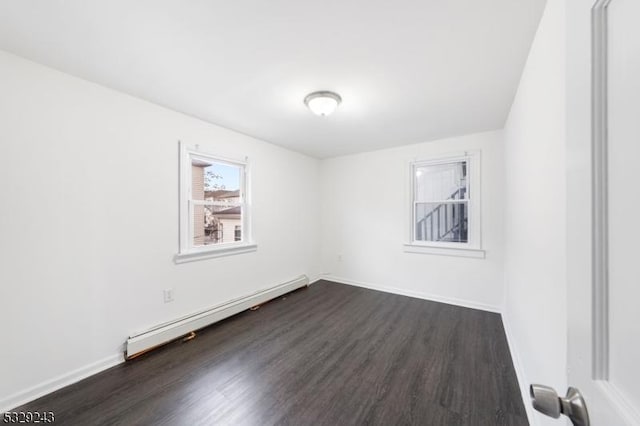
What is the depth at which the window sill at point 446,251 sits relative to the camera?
3.29 metres

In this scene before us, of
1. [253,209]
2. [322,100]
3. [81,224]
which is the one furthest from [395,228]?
[81,224]

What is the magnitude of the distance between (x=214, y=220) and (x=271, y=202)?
3.06ft

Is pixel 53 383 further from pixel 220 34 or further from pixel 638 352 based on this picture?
pixel 638 352

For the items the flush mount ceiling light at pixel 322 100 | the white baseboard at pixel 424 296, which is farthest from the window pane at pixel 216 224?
the white baseboard at pixel 424 296

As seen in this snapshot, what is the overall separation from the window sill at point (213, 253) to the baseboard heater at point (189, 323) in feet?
1.94

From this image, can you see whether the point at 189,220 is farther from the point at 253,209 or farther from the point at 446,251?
the point at 446,251

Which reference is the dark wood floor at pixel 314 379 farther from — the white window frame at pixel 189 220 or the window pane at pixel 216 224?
the window pane at pixel 216 224

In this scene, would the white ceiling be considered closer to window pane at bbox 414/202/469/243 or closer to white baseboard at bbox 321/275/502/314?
window pane at bbox 414/202/469/243

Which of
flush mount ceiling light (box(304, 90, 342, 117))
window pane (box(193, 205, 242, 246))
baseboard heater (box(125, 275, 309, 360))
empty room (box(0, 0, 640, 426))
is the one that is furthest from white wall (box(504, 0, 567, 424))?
window pane (box(193, 205, 242, 246))

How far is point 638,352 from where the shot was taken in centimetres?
36

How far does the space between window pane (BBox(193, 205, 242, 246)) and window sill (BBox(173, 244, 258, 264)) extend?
14 centimetres

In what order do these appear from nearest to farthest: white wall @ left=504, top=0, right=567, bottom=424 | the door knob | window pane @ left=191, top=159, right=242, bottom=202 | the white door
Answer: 1. the white door
2. the door knob
3. white wall @ left=504, top=0, right=567, bottom=424
4. window pane @ left=191, top=159, right=242, bottom=202

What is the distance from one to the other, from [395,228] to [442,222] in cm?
69

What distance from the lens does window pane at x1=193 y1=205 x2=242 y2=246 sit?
9.48 feet
